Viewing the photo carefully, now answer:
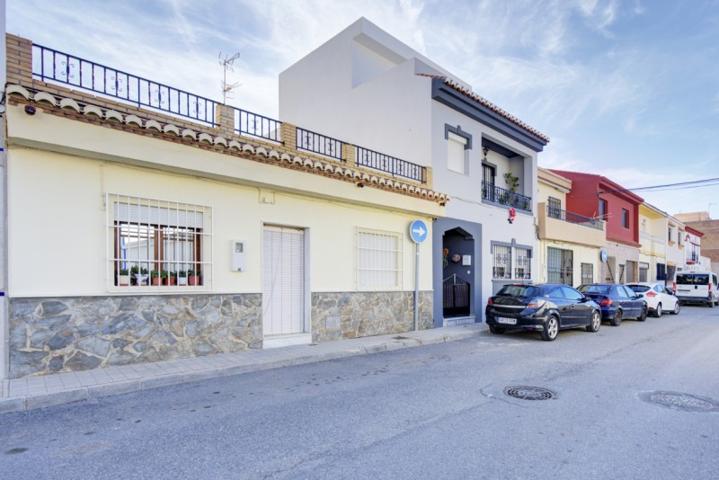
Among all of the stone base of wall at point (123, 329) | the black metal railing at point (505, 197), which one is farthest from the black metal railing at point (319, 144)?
the black metal railing at point (505, 197)

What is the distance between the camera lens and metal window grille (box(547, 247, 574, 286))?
1955 centimetres

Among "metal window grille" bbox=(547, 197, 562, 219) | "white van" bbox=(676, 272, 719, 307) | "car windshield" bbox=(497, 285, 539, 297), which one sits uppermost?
"metal window grille" bbox=(547, 197, 562, 219)

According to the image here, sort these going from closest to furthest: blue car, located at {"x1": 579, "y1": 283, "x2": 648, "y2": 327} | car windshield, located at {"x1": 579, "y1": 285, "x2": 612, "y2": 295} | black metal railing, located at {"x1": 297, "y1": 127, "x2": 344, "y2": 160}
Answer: black metal railing, located at {"x1": 297, "y1": 127, "x2": 344, "y2": 160} < blue car, located at {"x1": 579, "y1": 283, "x2": 648, "y2": 327} < car windshield, located at {"x1": 579, "y1": 285, "x2": 612, "y2": 295}

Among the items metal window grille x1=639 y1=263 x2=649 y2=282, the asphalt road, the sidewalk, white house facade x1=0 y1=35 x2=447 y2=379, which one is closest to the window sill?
white house facade x1=0 y1=35 x2=447 y2=379

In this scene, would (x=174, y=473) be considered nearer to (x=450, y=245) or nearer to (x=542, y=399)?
(x=542, y=399)

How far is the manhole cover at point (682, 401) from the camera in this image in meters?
5.51

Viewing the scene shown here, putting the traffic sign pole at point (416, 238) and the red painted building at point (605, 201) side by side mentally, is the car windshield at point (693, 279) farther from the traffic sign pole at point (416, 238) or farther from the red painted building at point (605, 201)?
the traffic sign pole at point (416, 238)

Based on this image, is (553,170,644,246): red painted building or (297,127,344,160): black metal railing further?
(553,170,644,246): red painted building

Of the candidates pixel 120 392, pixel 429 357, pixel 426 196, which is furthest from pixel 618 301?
pixel 120 392

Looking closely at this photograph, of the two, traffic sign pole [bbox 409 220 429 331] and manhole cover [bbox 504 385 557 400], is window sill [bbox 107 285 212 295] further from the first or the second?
traffic sign pole [bbox 409 220 429 331]

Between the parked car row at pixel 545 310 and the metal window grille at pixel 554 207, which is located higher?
the metal window grille at pixel 554 207

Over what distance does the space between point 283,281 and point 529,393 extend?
5636 millimetres

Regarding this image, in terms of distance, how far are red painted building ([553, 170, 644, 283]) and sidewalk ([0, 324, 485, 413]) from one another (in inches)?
740

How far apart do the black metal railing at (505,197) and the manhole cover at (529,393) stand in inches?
401
